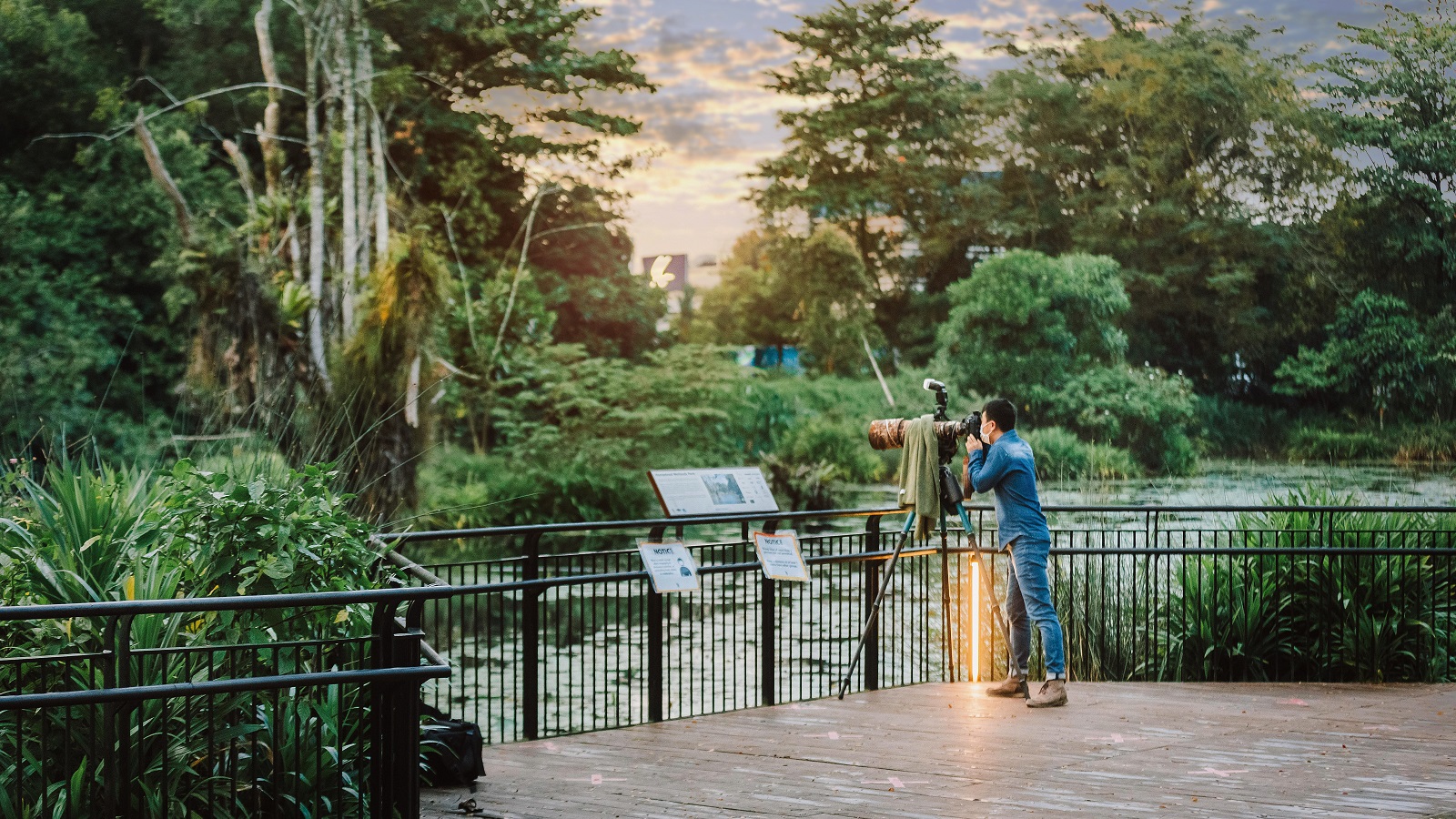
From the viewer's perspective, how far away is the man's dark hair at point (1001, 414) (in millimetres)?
6871

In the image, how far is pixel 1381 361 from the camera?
2325 cm

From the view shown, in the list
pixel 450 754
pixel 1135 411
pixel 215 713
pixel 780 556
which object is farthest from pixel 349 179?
pixel 215 713

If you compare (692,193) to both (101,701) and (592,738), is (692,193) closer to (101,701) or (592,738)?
(592,738)

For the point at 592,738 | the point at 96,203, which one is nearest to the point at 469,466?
the point at 96,203

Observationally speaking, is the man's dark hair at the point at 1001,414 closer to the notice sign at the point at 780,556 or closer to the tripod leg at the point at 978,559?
the tripod leg at the point at 978,559

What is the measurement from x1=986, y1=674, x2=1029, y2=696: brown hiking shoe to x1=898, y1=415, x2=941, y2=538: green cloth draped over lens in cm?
100

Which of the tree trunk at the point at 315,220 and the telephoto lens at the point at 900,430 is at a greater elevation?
the tree trunk at the point at 315,220

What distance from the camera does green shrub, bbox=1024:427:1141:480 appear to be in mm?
25344

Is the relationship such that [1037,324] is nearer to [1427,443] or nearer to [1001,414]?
[1427,443]

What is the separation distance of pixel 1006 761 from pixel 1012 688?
5.09 feet

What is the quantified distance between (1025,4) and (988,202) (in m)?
5.02

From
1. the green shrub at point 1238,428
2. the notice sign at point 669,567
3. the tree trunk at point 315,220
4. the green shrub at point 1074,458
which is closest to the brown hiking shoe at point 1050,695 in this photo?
the notice sign at point 669,567

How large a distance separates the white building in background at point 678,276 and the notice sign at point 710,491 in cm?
2369

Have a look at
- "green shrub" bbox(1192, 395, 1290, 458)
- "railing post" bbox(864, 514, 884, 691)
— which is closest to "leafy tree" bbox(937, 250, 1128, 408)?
"green shrub" bbox(1192, 395, 1290, 458)
